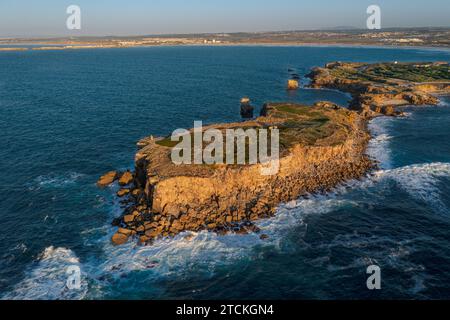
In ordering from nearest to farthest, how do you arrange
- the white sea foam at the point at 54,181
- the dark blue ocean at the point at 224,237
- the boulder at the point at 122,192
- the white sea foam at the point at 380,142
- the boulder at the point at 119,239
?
the dark blue ocean at the point at 224,237 < the boulder at the point at 119,239 < the boulder at the point at 122,192 < the white sea foam at the point at 54,181 < the white sea foam at the point at 380,142

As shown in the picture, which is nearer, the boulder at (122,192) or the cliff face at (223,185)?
the cliff face at (223,185)

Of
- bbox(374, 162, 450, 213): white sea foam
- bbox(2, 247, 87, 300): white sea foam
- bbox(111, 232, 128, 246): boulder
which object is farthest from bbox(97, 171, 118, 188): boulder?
bbox(374, 162, 450, 213): white sea foam

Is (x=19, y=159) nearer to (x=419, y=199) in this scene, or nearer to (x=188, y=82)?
(x=419, y=199)

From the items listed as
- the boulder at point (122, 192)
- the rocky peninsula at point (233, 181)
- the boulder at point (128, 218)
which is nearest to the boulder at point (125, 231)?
the rocky peninsula at point (233, 181)

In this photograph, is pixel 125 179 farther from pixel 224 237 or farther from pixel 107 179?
pixel 224 237

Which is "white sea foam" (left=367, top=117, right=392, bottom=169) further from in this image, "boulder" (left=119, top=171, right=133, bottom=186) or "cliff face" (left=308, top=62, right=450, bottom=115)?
"boulder" (left=119, top=171, right=133, bottom=186)

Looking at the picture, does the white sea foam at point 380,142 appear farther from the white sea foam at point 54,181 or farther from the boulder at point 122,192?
the white sea foam at point 54,181
